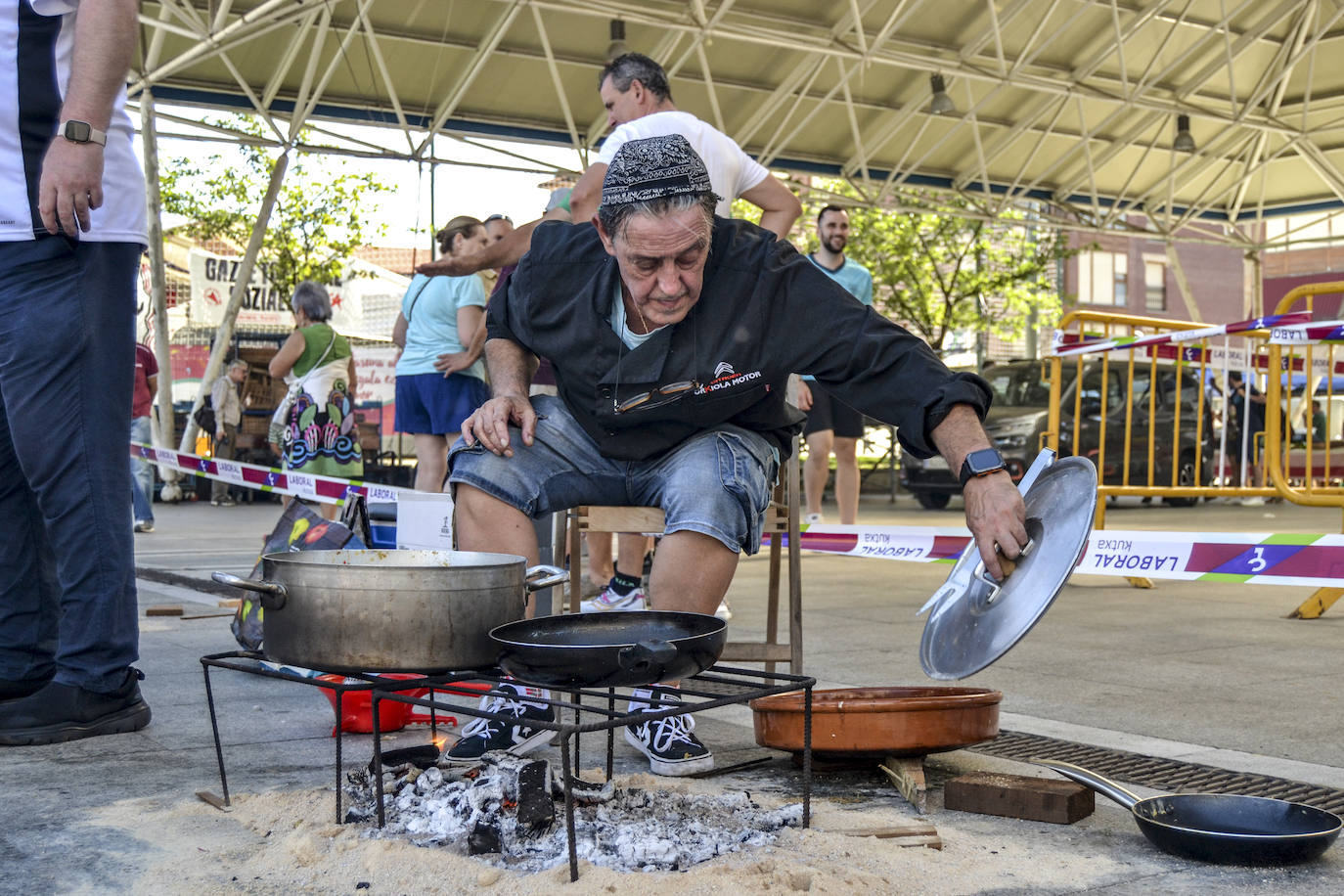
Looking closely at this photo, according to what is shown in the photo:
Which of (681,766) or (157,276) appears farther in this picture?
(157,276)

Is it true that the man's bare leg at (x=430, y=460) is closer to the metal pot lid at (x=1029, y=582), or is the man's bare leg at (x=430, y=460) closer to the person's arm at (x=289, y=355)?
the person's arm at (x=289, y=355)

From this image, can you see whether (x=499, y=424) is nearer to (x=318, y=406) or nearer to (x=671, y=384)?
(x=671, y=384)

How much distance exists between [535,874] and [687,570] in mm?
896

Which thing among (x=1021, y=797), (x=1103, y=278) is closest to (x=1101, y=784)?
(x=1021, y=797)

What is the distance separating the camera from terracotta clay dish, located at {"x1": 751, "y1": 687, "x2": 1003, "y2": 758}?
2707 mm

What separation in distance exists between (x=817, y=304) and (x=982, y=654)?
0.93m

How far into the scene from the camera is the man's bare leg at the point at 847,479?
7.86 metres

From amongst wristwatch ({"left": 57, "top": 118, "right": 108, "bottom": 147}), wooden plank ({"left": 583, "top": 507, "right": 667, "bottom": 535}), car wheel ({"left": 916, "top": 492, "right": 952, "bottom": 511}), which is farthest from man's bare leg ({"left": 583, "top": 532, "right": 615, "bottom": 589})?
car wheel ({"left": 916, "top": 492, "right": 952, "bottom": 511})

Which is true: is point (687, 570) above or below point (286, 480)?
below

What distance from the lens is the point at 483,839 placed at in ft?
7.32

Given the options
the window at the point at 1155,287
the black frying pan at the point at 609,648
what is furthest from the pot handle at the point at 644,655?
the window at the point at 1155,287

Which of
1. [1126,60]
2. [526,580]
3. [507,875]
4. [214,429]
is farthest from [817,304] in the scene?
[1126,60]

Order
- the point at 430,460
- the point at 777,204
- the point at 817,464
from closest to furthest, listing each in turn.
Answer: the point at 777,204, the point at 430,460, the point at 817,464

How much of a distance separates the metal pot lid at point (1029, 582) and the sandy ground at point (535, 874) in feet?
1.12
